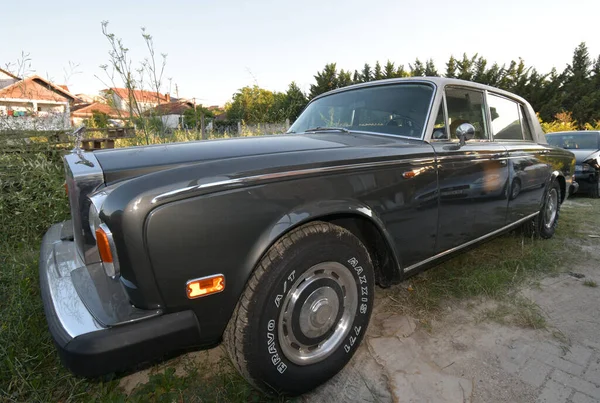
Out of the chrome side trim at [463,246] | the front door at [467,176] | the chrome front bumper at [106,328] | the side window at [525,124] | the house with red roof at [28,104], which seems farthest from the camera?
A: the house with red roof at [28,104]

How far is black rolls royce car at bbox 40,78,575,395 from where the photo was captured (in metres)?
1.30

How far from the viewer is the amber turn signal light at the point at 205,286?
1362mm

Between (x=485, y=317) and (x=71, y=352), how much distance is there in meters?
2.49

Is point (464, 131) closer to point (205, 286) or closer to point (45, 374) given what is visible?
point (205, 286)

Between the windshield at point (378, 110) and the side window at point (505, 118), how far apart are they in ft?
3.40

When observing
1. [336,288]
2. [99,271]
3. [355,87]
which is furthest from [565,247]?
[99,271]

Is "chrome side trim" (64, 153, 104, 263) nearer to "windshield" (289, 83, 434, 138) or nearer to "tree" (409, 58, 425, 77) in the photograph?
"windshield" (289, 83, 434, 138)

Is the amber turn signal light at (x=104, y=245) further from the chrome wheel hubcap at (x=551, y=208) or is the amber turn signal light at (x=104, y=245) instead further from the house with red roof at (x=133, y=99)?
the chrome wheel hubcap at (x=551, y=208)

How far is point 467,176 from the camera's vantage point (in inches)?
96.2

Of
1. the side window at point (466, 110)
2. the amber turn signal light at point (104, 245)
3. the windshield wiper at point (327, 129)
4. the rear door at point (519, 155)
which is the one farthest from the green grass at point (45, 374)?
the rear door at point (519, 155)

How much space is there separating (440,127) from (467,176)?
406mm

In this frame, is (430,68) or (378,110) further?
(430,68)

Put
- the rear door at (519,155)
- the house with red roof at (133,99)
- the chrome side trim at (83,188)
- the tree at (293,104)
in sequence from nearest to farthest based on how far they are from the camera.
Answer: the chrome side trim at (83,188) < the rear door at (519,155) < the house with red roof at (133,99) < the tree at (293,104)

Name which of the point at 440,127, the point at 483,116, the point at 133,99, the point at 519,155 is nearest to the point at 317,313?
the point at 440,127
